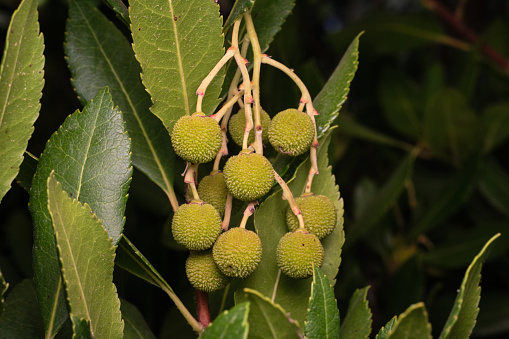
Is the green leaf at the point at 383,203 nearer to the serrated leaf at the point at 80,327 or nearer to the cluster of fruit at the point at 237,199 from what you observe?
the cluster of fruit at the point at 237,199

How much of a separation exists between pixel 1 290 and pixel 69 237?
10cm

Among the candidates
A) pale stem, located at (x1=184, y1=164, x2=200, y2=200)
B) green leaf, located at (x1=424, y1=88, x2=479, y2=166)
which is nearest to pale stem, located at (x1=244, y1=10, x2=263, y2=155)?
pale stem, located at (x1=184, y1=164, x2=200, y2=200)

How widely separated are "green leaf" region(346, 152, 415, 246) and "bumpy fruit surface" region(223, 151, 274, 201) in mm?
833

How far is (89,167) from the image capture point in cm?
81

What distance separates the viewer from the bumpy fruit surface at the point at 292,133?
866 millimetres

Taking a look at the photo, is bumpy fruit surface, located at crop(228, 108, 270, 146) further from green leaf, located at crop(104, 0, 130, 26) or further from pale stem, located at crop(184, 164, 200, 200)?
green leaf, located at crop(104, 0, 130, 26)

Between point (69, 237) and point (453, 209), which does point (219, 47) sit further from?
point (453, 209)

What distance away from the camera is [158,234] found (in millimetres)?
1668

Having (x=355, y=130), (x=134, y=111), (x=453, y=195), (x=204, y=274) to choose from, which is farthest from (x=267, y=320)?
(x=355, y=130)

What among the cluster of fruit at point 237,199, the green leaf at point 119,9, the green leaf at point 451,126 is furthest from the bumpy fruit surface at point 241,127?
the green leaf at point 451,126

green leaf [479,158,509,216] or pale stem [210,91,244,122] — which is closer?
pale stem [210,91,244,122]

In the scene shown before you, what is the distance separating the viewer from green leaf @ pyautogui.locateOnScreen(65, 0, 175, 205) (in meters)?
1.00

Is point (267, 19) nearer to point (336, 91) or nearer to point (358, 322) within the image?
point (336, 91)

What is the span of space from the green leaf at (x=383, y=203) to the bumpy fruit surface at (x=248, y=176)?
2.73 feet
